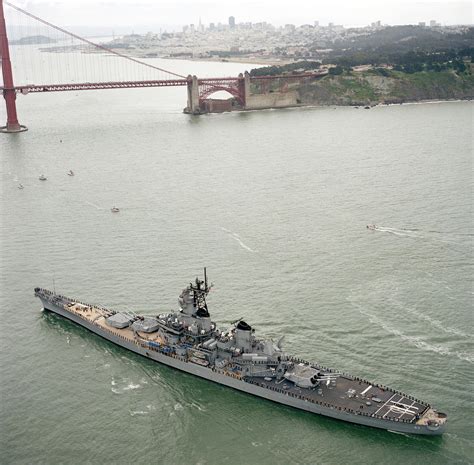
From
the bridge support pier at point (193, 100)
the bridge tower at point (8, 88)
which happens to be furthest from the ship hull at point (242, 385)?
the bridge support pier at point (193, 100)

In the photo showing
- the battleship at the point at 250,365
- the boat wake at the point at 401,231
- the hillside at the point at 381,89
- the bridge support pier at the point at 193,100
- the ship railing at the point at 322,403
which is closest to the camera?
the ship railing at the point at 322,403

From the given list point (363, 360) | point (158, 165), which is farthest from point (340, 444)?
point (158, 165)

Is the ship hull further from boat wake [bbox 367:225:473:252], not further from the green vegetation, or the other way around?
the green vegetation

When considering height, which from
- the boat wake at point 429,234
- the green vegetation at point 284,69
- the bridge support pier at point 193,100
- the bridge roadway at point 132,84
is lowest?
the boat wake at point 429,234

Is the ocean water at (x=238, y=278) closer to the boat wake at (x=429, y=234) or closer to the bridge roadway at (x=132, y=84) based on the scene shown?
the boat wake at (x=429, y=234)

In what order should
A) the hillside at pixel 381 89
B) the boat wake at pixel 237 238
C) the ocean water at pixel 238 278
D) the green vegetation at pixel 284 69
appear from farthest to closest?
the green vegetation at pixel 284 69 → the hillside at pixel 381 89 → the boat wake at pixel 237 238 → the ocean water at pixel 238 278

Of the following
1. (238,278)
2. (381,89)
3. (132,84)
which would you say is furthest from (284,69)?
(238,278)

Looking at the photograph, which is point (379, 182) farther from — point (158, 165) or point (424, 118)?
point (424, 118)

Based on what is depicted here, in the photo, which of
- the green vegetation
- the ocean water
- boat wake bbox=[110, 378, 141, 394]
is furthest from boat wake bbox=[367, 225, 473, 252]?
the green vegetation
